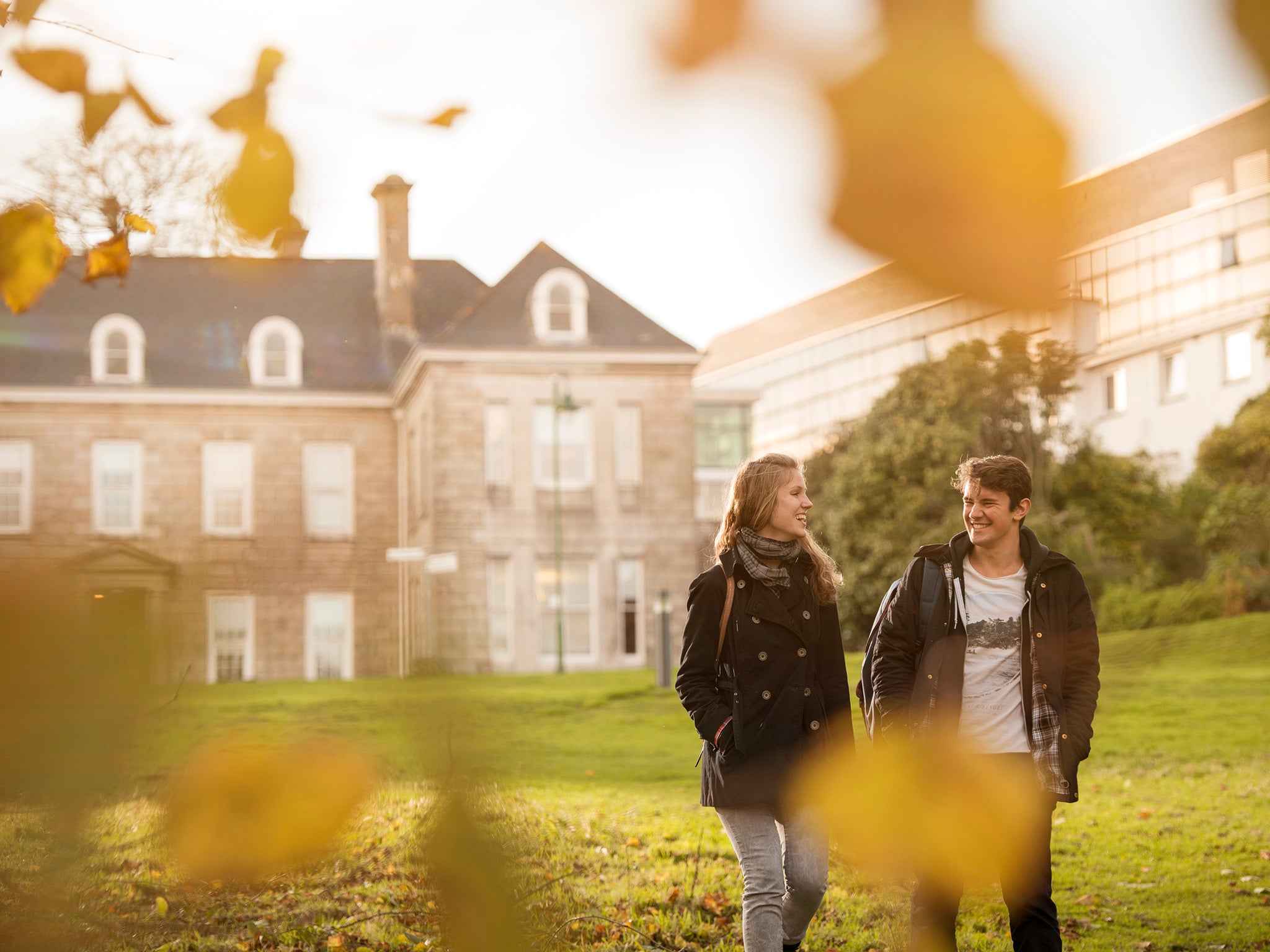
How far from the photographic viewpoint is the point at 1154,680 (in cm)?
1620

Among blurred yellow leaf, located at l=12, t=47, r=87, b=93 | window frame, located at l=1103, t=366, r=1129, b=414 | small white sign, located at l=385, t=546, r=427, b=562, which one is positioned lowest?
small white sign, located at l=385, t=546, r=427, b=562

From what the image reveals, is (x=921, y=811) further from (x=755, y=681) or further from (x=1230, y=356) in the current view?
(x=755, y=681)

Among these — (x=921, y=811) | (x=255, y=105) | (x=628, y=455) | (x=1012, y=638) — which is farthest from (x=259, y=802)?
(x=628, y=455)

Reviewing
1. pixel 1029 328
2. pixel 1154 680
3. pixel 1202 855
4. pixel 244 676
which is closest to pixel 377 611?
pixel 244 676

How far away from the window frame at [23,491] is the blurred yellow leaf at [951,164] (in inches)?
15.5

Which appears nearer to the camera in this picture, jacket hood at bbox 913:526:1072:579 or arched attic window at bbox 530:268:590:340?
jacket hood at bbox 913:526:1072:579

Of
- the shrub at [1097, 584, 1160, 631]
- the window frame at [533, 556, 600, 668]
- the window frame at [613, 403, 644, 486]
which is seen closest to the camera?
the window frame at [613, 403, 644, 486]

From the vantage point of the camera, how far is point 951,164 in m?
0.63

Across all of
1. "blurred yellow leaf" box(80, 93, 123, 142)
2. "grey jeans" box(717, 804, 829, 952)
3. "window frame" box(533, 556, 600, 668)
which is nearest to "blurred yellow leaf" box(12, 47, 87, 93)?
"blurred yellow leaf" box(80, 93, 123, 142)

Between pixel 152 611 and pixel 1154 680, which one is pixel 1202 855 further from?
pixel 1154 680

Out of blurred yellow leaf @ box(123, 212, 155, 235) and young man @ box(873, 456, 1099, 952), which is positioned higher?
blurred yellow leaf @ box(123, 212, 155, 235)

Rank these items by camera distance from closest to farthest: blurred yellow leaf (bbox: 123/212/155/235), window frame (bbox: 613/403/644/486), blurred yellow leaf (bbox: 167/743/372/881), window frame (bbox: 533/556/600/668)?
1. blurred yellow leaf (bbox: 123/212/155/235)
2. blurred yellow leaf (bbox: 167/743/372/881)
3. window frame (bbox: 613/403/644/486)
4. window frame (bbox: 533/556/600/668)

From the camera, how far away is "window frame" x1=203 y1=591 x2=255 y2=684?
2.06 feet

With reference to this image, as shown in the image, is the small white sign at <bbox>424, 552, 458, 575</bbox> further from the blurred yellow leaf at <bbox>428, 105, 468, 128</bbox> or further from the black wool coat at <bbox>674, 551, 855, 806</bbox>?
the black wool coat at <bbox>674, 551, 855, 806</bbox>
